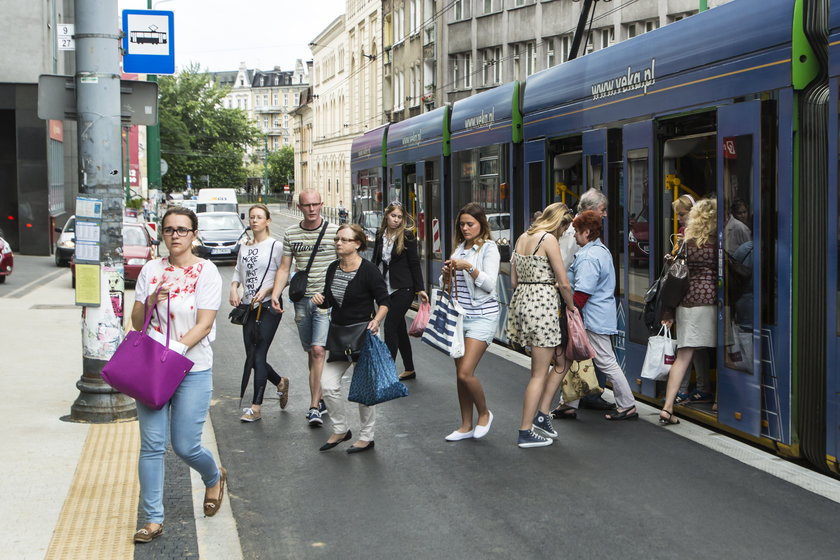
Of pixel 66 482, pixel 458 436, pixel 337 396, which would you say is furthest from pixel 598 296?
pixel 66 482

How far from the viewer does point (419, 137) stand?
1788 cm

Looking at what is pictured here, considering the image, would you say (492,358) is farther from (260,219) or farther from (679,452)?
(679,452)

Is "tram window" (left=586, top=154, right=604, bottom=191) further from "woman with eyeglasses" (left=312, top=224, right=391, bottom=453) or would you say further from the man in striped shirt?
"woman with eyeglasses" (left=312, top=224, right=391, bottom=453)

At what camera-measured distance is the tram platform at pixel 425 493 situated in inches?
221

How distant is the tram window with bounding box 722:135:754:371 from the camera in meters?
7.41

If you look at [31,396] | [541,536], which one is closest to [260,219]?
[31,396]

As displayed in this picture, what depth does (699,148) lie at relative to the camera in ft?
28.1

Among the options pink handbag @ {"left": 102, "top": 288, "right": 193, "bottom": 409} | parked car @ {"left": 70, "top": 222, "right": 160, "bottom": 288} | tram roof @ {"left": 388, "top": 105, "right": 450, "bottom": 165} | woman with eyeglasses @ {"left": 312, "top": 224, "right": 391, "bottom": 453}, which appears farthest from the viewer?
parked car @ {"left": 70, "top": 222, "right": 160, "bottom": 288}

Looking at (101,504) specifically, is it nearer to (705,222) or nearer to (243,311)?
(243,311)

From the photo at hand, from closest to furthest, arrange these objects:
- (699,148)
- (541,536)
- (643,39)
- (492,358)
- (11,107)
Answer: (541,536) → (699,148) → (643,39) → (492,358) → (11,107)

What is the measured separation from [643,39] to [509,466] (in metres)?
4.12

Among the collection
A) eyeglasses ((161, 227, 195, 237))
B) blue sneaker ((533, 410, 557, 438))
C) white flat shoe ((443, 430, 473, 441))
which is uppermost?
eyeglasses ((161, 227, 195, 237))

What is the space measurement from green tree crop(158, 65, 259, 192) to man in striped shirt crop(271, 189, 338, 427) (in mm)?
62105

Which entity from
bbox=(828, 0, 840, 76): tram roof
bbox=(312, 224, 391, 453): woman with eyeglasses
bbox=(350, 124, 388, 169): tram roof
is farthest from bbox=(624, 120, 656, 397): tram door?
bbox=(350, 124, 388, 169): tram roof
